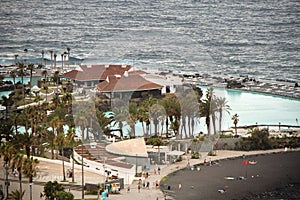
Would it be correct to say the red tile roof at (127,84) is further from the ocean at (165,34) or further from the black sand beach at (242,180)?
the ocean at (165,34)

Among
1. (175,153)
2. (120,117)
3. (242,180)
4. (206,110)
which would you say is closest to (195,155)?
(175,153)

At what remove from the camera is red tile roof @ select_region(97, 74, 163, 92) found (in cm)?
2684

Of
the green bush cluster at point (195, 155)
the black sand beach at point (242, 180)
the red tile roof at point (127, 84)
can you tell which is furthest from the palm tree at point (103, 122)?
the red tile roof at point (127, 84)

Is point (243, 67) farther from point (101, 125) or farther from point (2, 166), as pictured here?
A: point (2, 166)

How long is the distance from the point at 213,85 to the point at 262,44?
1792 cm

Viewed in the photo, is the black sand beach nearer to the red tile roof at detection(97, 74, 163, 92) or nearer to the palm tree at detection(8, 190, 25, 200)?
the palm tree at detection(8, 190, 25, 200)

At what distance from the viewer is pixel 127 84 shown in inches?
1077

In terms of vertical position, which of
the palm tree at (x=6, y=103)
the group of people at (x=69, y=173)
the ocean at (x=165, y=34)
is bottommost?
the group of people at (x=69, y=173)

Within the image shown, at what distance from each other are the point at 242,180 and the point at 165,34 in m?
20.9

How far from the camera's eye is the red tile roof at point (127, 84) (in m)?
26.8

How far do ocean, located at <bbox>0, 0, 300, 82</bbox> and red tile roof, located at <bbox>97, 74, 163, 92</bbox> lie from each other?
6.18 meters

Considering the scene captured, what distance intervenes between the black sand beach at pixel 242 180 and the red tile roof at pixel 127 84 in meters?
5.26

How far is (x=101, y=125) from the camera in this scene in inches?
906

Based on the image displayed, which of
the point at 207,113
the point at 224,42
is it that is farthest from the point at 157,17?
the point at 207,113
